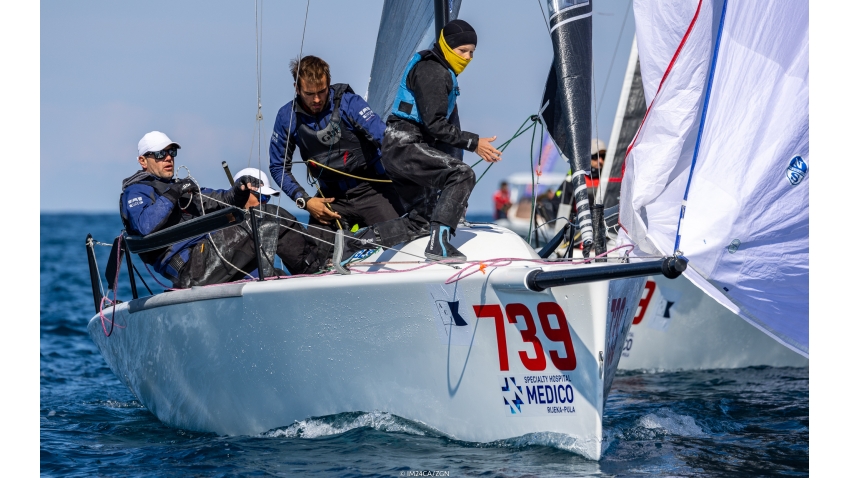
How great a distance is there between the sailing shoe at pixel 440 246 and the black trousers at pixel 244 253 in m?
1.00

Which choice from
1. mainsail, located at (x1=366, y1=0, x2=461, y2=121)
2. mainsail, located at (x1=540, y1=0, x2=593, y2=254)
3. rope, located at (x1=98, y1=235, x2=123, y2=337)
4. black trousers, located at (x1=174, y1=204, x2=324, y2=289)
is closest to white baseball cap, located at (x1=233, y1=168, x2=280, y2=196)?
black trousers, located at (x1=174, y1=204, x2=324, y2=289)

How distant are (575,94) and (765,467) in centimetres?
209

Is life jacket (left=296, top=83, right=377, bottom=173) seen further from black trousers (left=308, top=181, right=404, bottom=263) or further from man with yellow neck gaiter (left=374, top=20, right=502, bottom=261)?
man with yellow neck gaiter (left=374, top=20, right=502, bottom=261)

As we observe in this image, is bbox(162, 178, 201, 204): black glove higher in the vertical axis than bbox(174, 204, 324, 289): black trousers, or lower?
higher

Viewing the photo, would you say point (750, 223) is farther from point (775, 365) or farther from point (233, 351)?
point (775, 365)

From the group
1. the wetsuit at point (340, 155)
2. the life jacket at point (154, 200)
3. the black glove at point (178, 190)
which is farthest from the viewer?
the wetsuit at point (340, 155)

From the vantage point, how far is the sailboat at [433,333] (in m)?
4.43

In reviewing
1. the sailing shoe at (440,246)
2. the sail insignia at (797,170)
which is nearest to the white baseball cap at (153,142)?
Answer: the sailing shoe at (440,246)

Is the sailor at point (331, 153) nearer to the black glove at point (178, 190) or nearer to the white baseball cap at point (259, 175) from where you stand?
the white baseball cap at point (259, 175)

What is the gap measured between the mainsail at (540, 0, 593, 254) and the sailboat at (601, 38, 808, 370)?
3.67 metres

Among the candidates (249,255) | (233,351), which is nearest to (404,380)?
(233,351)

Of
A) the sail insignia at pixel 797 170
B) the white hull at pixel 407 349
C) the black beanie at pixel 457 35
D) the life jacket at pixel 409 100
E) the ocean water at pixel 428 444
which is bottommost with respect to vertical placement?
the ocean water at pixel 428 444

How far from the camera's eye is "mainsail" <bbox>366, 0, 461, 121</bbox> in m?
6.69

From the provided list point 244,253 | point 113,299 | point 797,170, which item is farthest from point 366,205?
point 797,170
